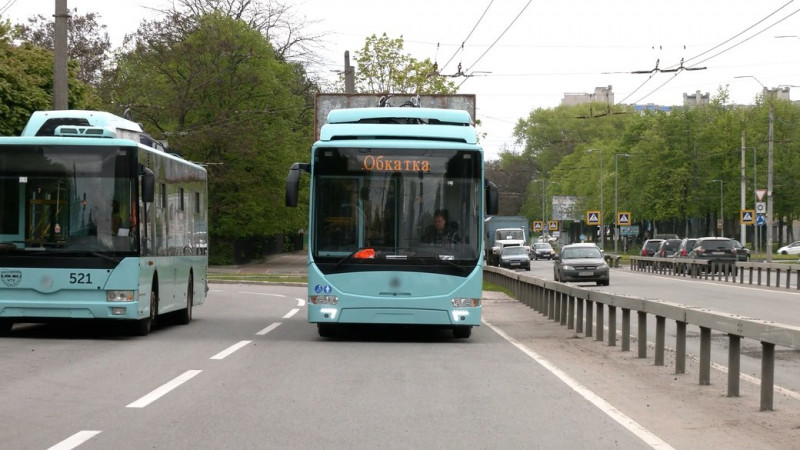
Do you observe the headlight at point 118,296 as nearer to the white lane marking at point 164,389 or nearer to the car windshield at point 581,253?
the white lane marking at point 164,389

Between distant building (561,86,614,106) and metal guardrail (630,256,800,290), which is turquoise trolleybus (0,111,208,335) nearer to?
metal guardrail (630,256,800,290)

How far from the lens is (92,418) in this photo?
9086 millimetres

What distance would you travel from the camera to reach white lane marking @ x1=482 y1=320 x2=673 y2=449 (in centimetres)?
850

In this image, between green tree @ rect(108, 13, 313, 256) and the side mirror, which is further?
green tree @ rect(108, 13, 313, 256)

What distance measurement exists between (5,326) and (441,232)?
6419 millimetres

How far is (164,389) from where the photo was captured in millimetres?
11023

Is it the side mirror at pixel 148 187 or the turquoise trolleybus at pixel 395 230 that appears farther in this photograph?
the turquoise trolleybus at pixel 395 230

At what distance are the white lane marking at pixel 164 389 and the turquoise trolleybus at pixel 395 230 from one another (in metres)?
4.44

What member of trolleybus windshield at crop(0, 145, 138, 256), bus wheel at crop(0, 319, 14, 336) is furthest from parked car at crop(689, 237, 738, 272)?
trolleybus windshield at crop(0, 145, 138, 256)

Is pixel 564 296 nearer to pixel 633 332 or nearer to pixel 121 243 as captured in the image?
pixel 633 332

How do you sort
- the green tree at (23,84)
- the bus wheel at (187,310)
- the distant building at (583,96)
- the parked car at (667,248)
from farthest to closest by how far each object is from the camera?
the distant building at (583,96), the parked car at (667,248), the green tree at (23,84), the bus wheel at (187,310)

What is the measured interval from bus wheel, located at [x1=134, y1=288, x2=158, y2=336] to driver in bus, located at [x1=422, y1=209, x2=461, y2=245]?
4.19 metres

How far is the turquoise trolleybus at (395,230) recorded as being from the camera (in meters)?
16.8

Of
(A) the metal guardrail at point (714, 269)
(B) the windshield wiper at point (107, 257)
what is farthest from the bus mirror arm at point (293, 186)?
(A) the metal guardrail at point (714, 269)
